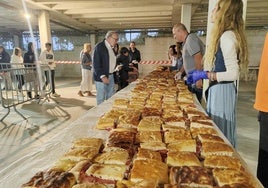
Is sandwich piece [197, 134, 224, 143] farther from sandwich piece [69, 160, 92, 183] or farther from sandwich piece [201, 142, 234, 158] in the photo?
sandwich piece [69, 160, 92, 183]

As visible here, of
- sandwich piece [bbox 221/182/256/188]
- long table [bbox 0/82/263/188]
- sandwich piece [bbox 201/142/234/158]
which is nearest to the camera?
sandwich piece [bbox 221/182/256/188]

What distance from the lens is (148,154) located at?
3.58ft

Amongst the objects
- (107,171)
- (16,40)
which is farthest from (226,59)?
(16,40)

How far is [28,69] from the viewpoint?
5395 millimetres

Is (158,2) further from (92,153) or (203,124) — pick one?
(92,153)

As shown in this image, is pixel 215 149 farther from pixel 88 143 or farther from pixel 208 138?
pixel 88 143

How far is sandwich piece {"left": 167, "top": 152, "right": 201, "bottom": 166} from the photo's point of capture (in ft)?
3.36

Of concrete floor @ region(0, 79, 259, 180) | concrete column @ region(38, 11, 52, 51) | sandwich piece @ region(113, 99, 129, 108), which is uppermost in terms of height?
concrete column @ region(38, 11, 52, 51)

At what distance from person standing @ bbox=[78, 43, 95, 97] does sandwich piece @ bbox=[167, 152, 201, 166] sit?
5.99 m

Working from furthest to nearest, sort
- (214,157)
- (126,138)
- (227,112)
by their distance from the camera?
(227,112) < (126,138) < (214,157)

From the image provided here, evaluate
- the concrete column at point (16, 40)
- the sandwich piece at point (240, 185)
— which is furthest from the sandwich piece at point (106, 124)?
the concrete column at point (16, 40)

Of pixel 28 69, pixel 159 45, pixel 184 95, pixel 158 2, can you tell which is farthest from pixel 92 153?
pixel 159 45

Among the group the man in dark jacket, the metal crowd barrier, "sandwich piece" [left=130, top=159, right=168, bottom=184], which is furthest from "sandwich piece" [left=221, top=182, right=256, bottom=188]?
the man in dark jacket

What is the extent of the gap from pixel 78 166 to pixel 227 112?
54.0 inches
